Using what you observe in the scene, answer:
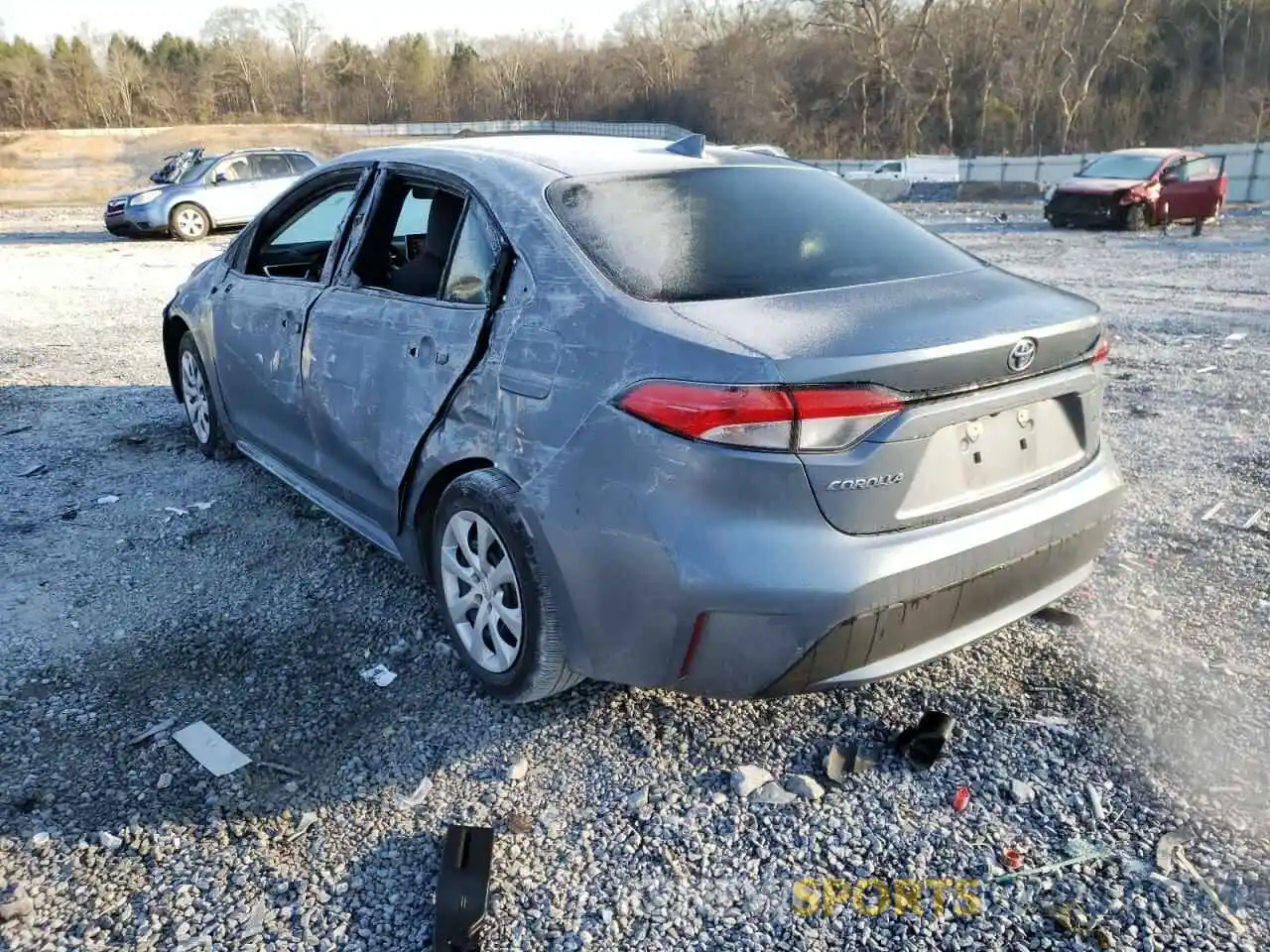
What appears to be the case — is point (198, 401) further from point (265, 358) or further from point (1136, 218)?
point (1136, 218)

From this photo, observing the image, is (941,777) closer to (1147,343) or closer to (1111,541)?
(1111,541)

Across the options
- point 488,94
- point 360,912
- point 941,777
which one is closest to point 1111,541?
point 941,777

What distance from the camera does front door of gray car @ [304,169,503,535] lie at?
10.0 feet

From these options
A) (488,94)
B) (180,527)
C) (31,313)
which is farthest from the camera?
(488,94)

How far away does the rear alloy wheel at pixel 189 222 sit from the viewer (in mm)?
17609

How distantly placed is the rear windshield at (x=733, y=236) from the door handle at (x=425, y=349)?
0.60 meters

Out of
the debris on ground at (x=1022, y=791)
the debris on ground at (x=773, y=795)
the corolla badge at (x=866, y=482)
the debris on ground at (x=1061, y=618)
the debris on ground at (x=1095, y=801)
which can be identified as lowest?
the debris on ground at (x=773, y=795)

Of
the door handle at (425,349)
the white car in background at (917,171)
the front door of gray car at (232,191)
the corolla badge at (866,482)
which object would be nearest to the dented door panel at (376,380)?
the door handle at (425,349)

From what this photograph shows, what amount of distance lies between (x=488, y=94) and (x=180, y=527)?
8923 centimetres

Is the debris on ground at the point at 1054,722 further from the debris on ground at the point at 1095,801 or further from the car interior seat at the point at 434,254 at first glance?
the car interior seat at the point at 434,254

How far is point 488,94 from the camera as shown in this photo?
85.9 metres

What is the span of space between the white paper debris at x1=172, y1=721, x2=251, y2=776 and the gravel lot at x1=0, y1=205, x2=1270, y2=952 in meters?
0.03

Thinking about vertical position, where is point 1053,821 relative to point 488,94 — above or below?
below

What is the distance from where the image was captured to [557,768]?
2791 mm
